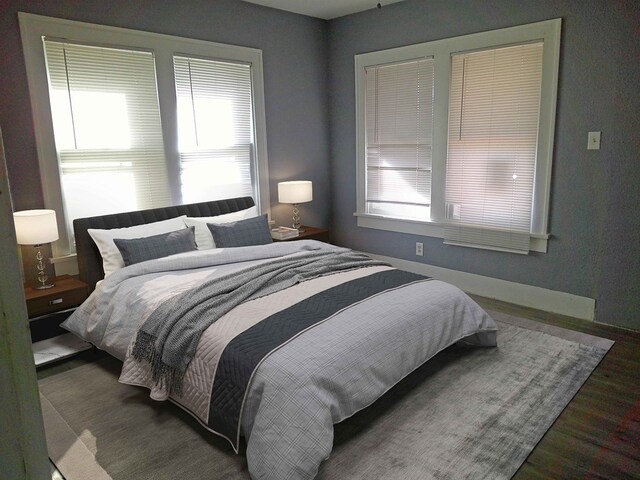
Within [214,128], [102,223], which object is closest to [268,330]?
[102,223]

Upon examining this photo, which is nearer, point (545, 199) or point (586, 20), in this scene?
point (586, 20)

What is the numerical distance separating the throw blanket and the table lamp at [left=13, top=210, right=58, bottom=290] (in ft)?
3.55

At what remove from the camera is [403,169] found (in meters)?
4.76

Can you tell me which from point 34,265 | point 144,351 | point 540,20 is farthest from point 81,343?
point 540,20

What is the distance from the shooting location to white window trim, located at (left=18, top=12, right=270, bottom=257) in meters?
3.28

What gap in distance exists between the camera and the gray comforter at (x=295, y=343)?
2.00 m

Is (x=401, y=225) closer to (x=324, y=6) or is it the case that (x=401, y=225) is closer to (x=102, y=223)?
(x=324, y=6)

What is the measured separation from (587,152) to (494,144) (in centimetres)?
72

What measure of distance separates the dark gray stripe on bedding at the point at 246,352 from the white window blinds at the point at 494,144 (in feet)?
6.76

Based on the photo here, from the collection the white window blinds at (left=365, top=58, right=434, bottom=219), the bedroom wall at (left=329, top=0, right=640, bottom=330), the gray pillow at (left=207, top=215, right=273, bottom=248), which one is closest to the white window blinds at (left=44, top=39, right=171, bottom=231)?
the gray pillow at (left=207, top=215, right=273, bottom=248)

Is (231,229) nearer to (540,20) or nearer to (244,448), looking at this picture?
(244,448)

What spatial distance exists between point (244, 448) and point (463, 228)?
288cm

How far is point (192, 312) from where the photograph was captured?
8.36 feet

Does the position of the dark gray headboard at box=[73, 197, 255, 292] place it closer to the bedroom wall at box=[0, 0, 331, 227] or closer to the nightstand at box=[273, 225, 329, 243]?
the bedroom wall at box=[0, 0, 331, 227]
